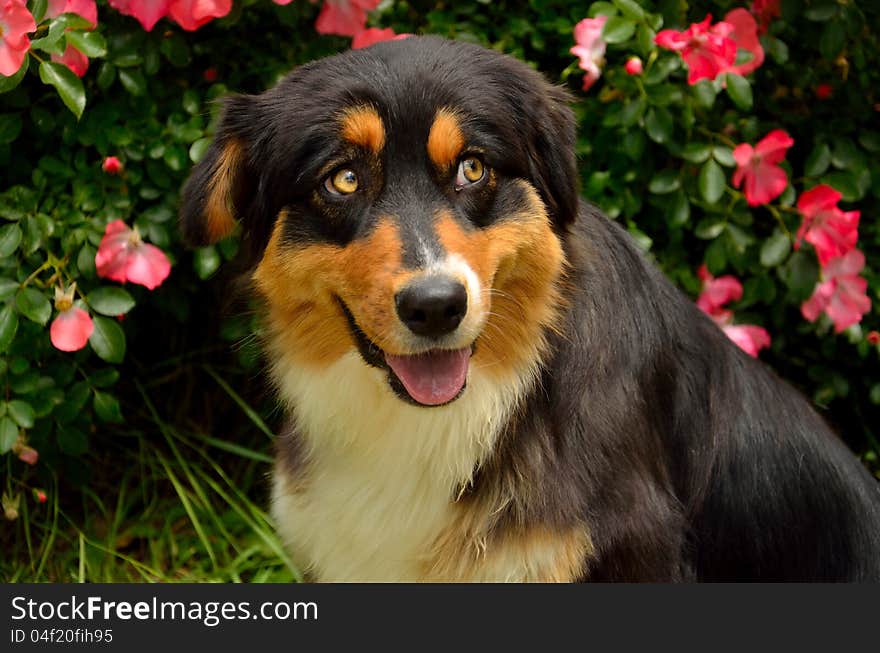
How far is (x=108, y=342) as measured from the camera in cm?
388

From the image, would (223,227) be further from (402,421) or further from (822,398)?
(822,398)

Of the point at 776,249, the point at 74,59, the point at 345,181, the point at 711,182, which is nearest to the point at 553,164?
the point at 345,181

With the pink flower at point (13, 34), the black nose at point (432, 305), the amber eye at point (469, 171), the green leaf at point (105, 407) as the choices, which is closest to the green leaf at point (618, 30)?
the amber eye at point (469, 171)

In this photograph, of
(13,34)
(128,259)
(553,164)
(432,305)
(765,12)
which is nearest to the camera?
(432,305)

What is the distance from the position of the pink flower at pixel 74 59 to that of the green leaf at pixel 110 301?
72 cm

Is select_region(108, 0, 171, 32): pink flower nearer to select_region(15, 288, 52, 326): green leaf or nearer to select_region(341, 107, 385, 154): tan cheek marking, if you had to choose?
select_region(15, 288, 52, 326): green leaf

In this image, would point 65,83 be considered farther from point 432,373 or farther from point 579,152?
point 579,152

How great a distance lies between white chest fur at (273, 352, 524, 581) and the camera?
10.6ft

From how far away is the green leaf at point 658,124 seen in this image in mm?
4059

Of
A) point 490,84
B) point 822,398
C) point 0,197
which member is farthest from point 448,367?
point 822,398

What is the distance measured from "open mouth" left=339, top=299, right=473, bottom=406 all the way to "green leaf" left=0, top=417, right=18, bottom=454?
4.86 feet

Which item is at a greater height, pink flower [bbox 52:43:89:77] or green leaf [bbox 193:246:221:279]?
pink flower [bbox 52:43:89:77]

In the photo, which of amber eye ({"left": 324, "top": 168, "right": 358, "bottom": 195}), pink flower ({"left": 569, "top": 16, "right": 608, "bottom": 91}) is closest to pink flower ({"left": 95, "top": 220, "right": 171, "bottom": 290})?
amber eye ({"left": 324, "top": 168, "right": 358, "bottom": 195})

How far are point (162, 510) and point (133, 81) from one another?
5.72 feet
